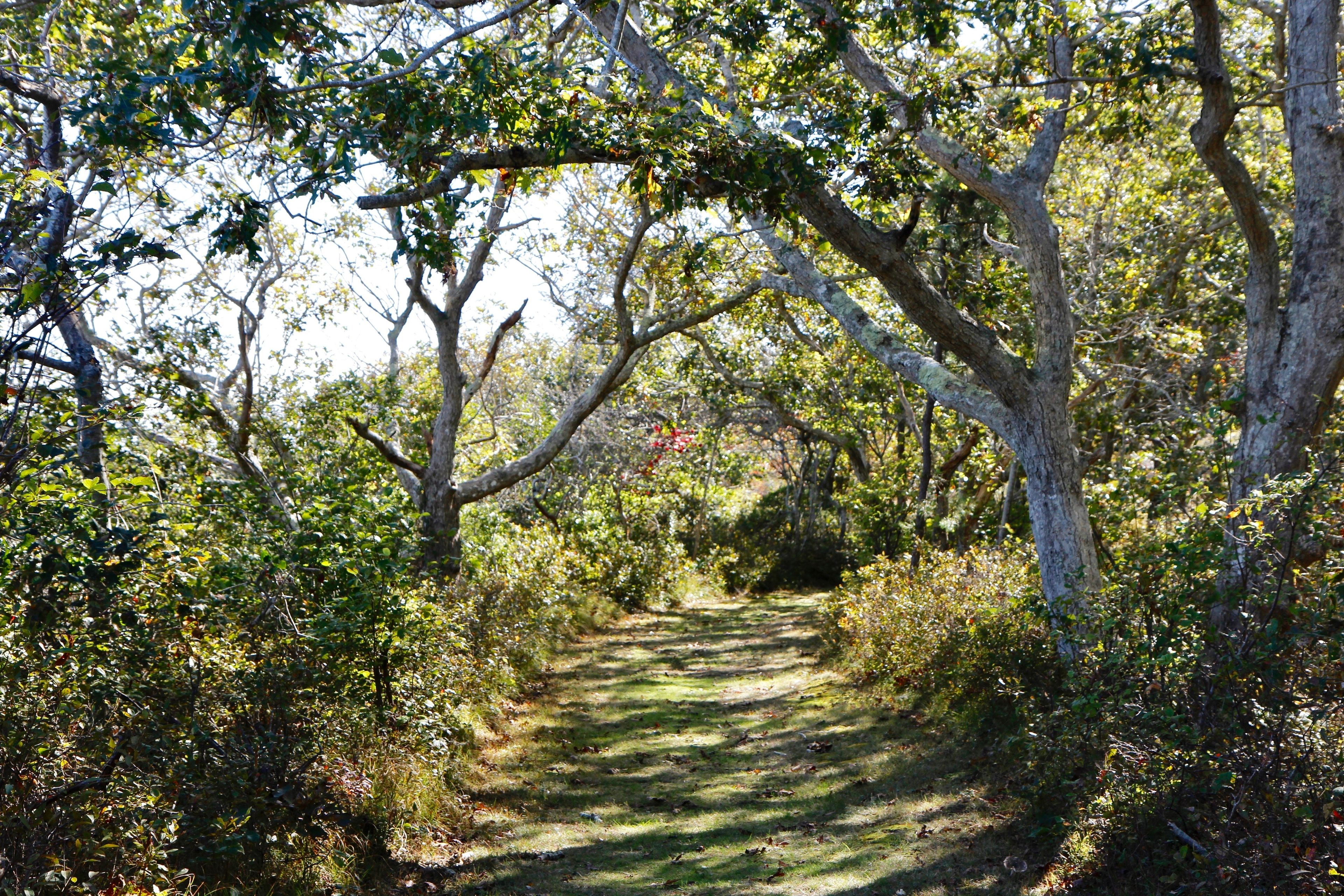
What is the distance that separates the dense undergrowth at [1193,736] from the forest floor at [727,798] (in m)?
0.74

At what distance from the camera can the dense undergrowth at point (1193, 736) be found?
377cm

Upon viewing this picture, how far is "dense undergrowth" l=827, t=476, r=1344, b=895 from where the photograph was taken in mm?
3768

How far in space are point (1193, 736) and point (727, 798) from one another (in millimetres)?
4365

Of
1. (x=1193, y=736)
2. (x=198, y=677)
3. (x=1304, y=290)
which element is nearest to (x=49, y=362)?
(x=198, y=677)

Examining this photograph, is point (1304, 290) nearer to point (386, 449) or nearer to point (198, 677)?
point (198, 677)

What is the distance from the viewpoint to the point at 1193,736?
405cm

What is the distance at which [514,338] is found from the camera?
21078 mm

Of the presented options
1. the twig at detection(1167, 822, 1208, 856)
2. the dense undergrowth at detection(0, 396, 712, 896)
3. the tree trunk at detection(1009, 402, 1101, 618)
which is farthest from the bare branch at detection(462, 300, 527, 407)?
the twig at detection(1167, 822, 1208, 856)

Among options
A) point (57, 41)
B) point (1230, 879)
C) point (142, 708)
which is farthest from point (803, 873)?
point (57, 41)

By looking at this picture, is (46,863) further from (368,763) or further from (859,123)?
(859,123)

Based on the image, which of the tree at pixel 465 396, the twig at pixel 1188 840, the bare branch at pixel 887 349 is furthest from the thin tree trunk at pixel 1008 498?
the twig at pixel 1188 840

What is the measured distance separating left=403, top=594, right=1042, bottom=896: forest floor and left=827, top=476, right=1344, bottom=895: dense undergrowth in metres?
0.74

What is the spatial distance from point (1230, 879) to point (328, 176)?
17.5 feet

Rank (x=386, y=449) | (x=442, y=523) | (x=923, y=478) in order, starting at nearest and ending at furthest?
(x=386, y=449) → (x=442, y=523) → (x=923, y=478)
